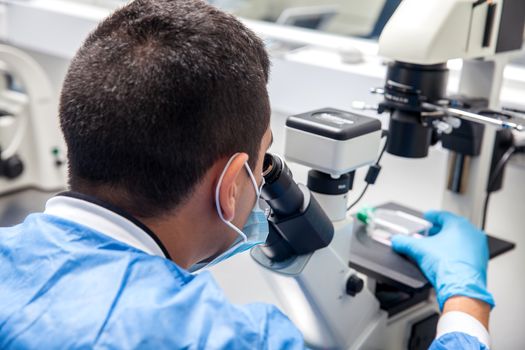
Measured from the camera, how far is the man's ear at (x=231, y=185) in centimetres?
80

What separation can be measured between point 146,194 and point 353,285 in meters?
0.49

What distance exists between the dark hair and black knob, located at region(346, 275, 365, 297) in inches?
16.4

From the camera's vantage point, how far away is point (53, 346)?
66 centimetres

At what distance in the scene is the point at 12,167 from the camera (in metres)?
2.44

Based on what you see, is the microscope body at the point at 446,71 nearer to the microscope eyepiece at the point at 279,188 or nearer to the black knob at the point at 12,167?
the microscope eyepiece at the point at 279,188

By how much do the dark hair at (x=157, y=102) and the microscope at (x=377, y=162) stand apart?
19 centimetres

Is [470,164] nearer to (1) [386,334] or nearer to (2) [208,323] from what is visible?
(1) [386,334]

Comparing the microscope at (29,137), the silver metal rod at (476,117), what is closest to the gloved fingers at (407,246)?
the silver metal rod at (476,117)

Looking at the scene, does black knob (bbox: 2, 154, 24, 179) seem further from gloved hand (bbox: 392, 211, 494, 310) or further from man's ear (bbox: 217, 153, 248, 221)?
man's ear (bbox: 217, 153, 248, 221)

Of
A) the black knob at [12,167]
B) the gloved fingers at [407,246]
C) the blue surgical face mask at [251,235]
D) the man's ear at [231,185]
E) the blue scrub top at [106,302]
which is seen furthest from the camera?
the black knob at [12,167]

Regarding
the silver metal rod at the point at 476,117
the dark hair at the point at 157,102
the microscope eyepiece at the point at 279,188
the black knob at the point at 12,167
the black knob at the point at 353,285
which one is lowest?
the black knob at the point at 12,167

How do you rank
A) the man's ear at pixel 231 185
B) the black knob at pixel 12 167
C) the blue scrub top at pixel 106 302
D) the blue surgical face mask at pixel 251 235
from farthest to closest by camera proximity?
the black knob at pixel 12 167 → the blue surgical face mask at pixel 251 235 → the man's ear at pixel 231 185 → the blue scrub top at pixel 106 302

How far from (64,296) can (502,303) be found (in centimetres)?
141

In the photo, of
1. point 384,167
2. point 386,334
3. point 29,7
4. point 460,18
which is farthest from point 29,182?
point 460,18
